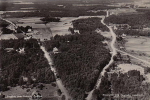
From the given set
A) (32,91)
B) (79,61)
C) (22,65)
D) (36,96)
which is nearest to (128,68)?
(79,61)

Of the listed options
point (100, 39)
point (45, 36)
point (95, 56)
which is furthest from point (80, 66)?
point (45, 36)

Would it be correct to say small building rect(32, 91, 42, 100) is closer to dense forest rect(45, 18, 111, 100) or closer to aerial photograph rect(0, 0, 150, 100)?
aerial photograph rect(0, 0, 150, 100)

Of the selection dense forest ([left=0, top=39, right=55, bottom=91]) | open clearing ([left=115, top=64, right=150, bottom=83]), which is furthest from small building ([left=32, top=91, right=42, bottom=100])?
open clearing ([left=115, top=64, right=150, bottom=83])

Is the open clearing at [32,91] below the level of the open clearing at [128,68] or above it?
above

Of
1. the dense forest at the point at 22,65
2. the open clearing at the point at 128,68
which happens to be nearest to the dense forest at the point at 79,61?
the dense forest at the point at 22,65

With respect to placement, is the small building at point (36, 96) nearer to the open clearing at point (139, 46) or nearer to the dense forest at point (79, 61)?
the dense forest at point (79, 61)

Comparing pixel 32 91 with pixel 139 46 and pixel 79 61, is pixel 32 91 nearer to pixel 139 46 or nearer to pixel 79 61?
pixel 79 61
